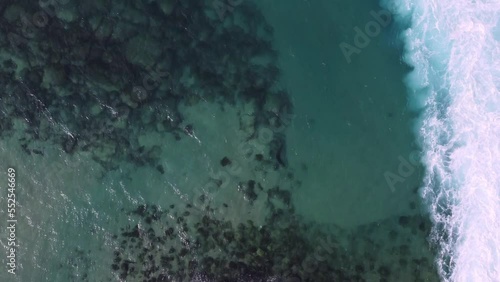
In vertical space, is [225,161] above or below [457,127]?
below

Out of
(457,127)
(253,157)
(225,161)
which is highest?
(457,127)

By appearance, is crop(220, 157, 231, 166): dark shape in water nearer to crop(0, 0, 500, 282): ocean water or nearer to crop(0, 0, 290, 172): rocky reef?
crop(0, 0, 500, 282): ocean water

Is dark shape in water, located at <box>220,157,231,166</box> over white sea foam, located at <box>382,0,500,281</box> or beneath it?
beneath

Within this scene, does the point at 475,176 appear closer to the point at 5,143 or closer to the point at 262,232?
the point at 262,232

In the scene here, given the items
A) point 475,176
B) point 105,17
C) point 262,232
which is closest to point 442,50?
point 475,176

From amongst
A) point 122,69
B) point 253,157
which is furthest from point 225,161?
point 122,69

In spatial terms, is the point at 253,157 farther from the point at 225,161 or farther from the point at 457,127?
the point at 457,127

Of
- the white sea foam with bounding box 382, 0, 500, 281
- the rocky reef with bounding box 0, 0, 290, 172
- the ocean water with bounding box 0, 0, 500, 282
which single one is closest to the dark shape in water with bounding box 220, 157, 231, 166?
the ocean water with bounding box 0, 0, 500, 282
